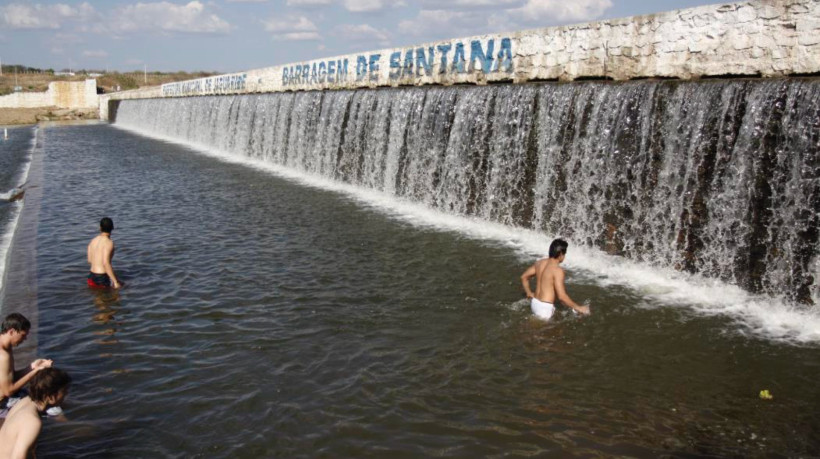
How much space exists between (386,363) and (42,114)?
3017 inches

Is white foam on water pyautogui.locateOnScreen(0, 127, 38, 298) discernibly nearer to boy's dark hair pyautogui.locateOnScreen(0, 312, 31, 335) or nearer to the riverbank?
boy's dark hair pyautogui.locateOnScreen(0, 312, 31, 335)

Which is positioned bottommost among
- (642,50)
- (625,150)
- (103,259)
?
(103,259)

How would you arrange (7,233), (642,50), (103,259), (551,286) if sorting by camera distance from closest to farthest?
1. (551,286)
2. (103,259)
3. (642,50)
4. (7,233)

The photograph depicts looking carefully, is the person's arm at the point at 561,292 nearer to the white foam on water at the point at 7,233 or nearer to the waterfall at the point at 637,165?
the waterfall at the point at 637,165

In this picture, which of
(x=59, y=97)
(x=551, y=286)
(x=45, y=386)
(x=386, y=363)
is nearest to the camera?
(x=45, y=386)

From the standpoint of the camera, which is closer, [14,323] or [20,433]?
[20,433]

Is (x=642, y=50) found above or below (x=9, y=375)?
above

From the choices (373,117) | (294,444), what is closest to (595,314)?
(294,444)

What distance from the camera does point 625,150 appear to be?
11.1 meters

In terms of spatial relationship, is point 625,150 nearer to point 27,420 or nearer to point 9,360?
point 9,360

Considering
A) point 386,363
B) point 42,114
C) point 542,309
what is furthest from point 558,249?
point 42,114

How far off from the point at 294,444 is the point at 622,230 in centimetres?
777

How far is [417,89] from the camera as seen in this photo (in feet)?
57.2

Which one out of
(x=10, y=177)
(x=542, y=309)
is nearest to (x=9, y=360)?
(x=542, y=309)
